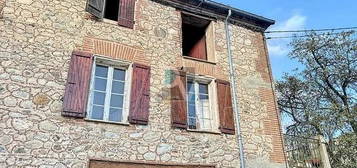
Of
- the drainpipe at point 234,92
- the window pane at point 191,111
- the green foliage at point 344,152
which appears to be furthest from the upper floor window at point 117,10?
the green foliage at point 344,152

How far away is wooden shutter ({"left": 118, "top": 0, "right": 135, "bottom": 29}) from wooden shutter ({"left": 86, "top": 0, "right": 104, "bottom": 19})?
530mm

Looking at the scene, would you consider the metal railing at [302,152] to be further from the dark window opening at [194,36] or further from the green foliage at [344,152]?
the green foliage at [344,152]

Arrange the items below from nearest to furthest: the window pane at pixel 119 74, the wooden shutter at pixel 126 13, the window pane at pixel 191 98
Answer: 1. the window pane at pixel 119 74
2. the wooden shutter at pixel 126 13
3. the window pane at pixel 191 98

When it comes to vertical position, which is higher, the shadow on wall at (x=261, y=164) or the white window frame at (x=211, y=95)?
the white window frame at (x=211, y=95)

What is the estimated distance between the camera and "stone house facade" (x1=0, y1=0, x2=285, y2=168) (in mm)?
6234

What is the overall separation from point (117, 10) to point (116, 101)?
3.38m

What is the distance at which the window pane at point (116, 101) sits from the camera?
719cm

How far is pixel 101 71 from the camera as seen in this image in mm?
7484

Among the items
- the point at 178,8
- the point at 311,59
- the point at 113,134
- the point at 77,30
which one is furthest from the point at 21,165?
the point at 311,59

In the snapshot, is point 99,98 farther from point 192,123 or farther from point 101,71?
point 192,123

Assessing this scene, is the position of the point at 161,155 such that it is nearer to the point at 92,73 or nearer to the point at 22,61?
the point at 92,73

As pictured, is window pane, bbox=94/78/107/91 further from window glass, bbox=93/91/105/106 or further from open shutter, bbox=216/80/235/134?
open shutter, bbox=216/80/235/134

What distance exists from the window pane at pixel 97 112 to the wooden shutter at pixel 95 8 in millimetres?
2669

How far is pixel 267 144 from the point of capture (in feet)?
28.0
